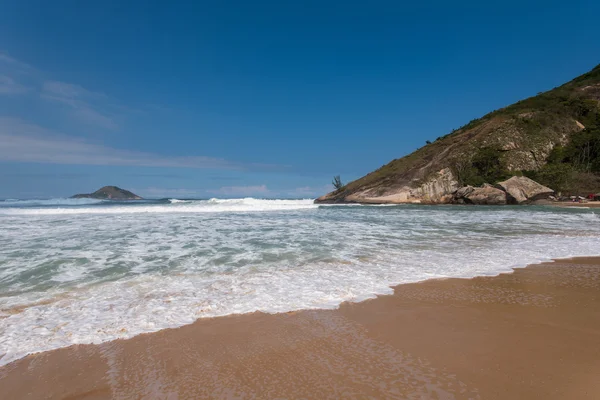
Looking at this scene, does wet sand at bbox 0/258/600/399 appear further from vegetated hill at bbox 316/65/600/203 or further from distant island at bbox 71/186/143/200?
distant island at bbox 71/186/143/200

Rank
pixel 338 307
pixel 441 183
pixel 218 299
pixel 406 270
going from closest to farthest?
1. pixel 338 307
2. pixel 218 299
3. pixel 406 270
4. pixel 441 183

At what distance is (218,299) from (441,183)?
40.4 m

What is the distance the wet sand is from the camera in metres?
2.15

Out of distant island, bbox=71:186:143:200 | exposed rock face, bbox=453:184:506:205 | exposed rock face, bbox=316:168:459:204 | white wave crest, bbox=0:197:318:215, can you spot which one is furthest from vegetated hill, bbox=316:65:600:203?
distant island, bbox=71:186:143:200

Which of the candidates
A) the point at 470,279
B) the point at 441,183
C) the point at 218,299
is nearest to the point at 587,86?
the point at 441,183

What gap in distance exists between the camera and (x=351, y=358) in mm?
2572

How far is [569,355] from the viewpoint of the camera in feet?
8.38

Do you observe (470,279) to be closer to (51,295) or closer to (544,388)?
(544,388)

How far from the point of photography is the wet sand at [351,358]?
7.06ft

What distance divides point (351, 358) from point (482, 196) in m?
36.6

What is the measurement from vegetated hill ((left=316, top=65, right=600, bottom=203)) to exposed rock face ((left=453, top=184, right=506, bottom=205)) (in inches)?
89.5

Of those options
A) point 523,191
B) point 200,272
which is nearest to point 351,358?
point 200,272

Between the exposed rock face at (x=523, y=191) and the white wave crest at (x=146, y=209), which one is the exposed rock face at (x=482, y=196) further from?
the white wave crest at (x=146, y=209)

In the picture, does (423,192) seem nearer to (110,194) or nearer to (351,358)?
(351,358)
